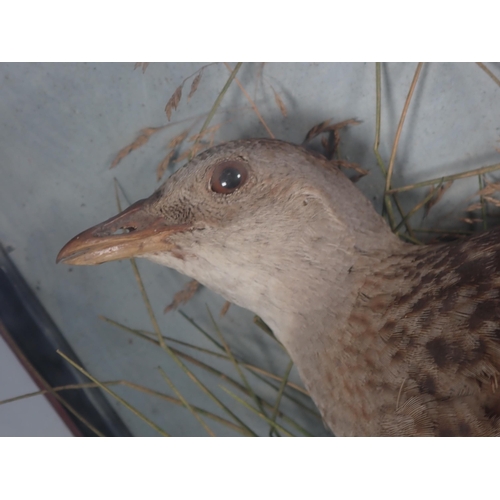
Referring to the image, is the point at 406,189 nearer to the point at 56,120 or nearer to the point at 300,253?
the point at 300,253

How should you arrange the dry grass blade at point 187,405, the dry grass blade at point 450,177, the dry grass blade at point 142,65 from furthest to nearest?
the dry grass blade at point 187,405 < the dry grass blade at point 450,177 < the dry grass blade at point 142,65

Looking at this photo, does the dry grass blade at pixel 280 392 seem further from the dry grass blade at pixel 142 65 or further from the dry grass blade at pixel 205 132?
the dry grass blade at pixel 142 65

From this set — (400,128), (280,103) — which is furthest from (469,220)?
(280,103)

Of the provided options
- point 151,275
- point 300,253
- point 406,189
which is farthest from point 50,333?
point 406,189

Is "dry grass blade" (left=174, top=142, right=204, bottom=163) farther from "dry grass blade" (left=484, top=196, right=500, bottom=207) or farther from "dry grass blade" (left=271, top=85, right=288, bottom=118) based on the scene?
"dry grass blade" (left=484, top=196, right=500, bottom=207)

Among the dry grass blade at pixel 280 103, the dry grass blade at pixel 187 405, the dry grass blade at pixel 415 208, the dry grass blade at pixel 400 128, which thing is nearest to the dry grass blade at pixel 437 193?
the dry grass blade at pixel 415 208

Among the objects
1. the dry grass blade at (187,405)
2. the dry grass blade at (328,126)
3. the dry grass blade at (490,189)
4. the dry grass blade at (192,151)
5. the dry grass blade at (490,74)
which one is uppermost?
the dry grass blade at (192,151)
